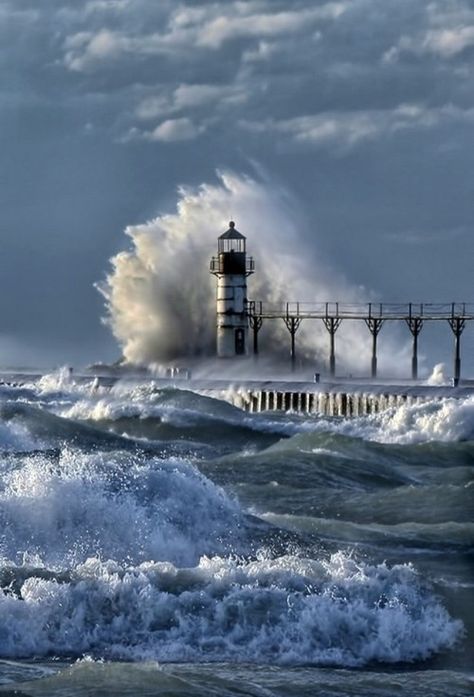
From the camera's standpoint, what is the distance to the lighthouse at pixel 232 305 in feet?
167

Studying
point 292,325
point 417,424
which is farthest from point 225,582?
point 292,325

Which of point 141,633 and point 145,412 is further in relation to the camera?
point 145,412

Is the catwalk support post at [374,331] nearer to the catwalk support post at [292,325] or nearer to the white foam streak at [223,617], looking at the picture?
the catwalk support post at [292,325]

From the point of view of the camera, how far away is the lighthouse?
50969mm

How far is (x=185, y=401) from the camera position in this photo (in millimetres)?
41406

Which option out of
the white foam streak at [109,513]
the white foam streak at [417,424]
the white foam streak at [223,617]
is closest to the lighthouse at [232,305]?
the white foam streak at [417,424]

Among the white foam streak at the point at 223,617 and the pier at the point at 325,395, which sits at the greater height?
the pier at the point at 325,395

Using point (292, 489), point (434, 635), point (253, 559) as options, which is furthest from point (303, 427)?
point (434, 635)

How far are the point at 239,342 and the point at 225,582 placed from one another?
38.2 m

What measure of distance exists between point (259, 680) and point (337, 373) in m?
47.5

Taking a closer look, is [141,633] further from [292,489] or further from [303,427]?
[303,427]

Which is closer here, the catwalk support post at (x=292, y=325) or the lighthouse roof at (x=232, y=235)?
the catwalk support post at (x=292, y=325)

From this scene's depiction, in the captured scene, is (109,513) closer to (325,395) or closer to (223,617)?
(223,617)

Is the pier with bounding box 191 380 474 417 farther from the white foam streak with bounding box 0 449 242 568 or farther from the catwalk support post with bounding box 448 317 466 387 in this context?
the white foam streak with bounding box 0 449 242 568
